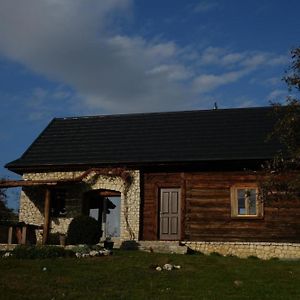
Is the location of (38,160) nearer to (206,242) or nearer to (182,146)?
(182,146)

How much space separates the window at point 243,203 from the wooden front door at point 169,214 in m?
2.24

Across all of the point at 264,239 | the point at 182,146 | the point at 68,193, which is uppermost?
the point at 182,146

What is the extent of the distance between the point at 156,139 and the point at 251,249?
246 inches

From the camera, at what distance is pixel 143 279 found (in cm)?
1351

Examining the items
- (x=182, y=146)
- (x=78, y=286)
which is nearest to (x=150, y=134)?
(x=182, y=146)

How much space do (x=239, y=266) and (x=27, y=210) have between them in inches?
422

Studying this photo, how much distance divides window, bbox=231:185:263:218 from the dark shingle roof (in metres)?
1.26

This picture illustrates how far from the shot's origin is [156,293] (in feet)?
39.0

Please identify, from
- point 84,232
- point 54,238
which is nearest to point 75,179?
point 54,238

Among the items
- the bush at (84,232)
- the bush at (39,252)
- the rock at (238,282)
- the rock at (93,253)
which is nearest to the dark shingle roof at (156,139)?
the bush at (84,232)

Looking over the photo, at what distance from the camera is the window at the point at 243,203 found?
20.9 metres

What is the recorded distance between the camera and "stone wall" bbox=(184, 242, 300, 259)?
2011cm

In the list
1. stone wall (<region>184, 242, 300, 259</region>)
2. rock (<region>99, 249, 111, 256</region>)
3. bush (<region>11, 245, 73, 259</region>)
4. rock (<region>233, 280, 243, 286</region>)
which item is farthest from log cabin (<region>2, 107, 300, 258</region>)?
rock (<region>233, 280, 243, 286</region>)

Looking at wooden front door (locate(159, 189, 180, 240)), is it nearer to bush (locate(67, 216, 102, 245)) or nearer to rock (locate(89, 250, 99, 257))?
bush (locate(67, 216, 102, 245))
